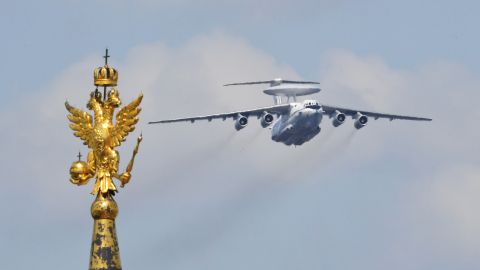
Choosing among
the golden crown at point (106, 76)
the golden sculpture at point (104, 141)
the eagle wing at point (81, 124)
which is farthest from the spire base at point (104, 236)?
the golden crown at point (106, 76)

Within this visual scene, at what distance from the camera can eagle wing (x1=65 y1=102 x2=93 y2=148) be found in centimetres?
3403

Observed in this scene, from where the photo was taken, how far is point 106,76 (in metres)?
34.6

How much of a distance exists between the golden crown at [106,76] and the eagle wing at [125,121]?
0.64m

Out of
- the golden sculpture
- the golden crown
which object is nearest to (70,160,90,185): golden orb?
the golden sculpture

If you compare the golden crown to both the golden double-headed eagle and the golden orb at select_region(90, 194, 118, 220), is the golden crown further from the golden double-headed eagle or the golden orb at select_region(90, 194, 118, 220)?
the golden orb at select_region(90, 194, 118, 220)

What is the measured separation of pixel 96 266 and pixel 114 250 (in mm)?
502

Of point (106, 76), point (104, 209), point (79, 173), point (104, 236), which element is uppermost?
point (106, 76)

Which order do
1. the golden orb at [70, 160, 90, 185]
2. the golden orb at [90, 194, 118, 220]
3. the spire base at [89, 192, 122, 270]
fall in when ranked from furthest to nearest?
the golden orb at [70, 160, 90, 185], the golden orb at [90, 194, 118, 220], the spire base at [89, 192, 122, 270]

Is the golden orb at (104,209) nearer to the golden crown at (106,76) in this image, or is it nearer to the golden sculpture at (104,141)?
the golden sculpture at (104,141)

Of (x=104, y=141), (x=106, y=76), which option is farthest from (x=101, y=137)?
(x=106, y=76)

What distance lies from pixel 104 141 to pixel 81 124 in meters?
0.77

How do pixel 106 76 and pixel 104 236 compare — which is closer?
pixel 104 236

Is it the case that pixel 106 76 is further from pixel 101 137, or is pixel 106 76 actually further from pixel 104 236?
pixel 104 236

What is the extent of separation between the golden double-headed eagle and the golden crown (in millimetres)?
200
